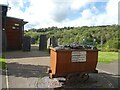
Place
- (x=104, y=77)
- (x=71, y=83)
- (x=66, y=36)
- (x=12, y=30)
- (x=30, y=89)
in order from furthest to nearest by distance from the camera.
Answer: (x=66, y=36)
(x=12, y=30)
(x=104, y=77)
(x=71, y=83)
(x=30, y=89)

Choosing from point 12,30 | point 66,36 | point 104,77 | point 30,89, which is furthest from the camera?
point 66,36

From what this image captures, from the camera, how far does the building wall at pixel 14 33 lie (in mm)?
25938

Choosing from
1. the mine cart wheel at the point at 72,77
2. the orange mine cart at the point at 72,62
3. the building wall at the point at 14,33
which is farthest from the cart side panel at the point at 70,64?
the building wall at the point at 14,33

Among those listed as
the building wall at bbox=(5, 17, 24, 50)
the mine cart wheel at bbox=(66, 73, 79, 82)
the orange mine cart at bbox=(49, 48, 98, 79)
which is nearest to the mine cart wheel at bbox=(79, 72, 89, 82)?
the orange mine cart at bbox=(49, 48, 98, 79)

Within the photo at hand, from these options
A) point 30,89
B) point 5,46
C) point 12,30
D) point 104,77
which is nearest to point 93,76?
point 104,77

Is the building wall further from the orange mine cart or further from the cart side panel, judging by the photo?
the cart side panel

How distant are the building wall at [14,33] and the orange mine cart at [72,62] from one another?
1754 centimetres

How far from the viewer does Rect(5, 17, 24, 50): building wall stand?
2594 cm

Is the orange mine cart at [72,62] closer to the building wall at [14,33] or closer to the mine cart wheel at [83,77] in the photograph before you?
the mine cart wheel at [83,77]

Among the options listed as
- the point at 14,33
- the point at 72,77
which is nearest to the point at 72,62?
the point at 72,77

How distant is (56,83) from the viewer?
907 centimetres

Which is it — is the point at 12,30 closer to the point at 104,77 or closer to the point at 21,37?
the point at 21,37

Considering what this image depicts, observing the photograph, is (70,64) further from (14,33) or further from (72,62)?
(14,33)

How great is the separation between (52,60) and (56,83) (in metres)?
0.82
